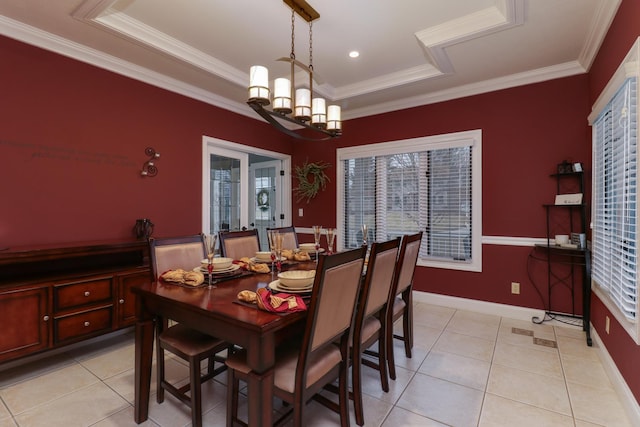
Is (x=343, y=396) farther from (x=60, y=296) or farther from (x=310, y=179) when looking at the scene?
(x=310, y=179)

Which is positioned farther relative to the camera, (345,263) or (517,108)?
(517,108)

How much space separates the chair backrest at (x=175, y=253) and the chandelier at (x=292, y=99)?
1.07m

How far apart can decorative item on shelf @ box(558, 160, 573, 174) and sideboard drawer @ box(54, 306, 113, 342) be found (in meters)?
4.44

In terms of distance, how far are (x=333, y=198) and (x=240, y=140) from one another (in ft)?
5.35

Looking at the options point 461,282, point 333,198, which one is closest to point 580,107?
point 461,282

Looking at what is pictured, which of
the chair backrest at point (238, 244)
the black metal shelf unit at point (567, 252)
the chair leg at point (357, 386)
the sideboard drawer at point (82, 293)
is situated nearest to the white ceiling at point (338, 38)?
the black metal shelf unit at point (567, 252)

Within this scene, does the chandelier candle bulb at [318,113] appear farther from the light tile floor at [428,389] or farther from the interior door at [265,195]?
the interior door at [265,195]

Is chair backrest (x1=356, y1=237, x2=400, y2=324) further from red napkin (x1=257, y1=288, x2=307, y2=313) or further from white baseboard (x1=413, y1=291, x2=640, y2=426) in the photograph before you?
white baseboard (x1=413, y1=291, x2=640, y2=426)

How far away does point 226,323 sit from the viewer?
1.40 m

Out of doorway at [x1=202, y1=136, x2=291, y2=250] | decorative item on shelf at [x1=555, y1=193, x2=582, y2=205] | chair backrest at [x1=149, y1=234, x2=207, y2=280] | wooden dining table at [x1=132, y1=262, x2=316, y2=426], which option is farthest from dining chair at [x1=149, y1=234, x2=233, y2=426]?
decorative item on shelf at [x1=555, y1=193, x2=582, y2=205]

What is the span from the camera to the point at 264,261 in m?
2.51

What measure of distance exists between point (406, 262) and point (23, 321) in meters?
2.79

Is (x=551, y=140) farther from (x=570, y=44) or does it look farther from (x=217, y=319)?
(x=217, y=319)

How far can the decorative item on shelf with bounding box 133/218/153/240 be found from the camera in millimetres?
3215
